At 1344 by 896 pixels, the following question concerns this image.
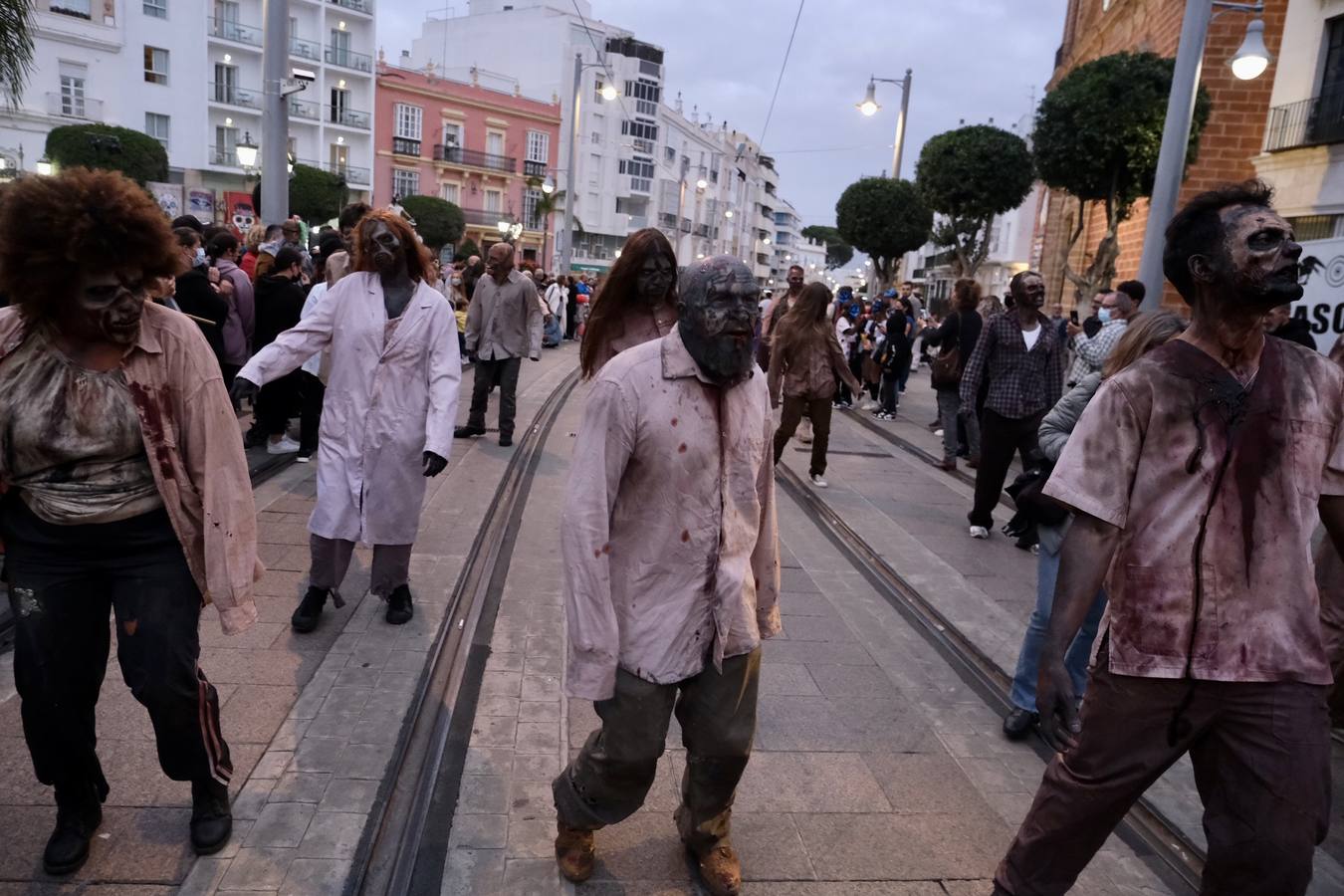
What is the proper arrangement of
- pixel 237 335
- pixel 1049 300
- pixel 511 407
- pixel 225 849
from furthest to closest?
pixel 1049 300
pixel 511 407
pixel 237 335
pixel 225 849

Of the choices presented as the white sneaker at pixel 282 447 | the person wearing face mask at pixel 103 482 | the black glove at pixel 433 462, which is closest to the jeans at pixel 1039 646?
the black glove at pixel 433 462

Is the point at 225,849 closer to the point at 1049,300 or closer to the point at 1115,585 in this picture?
the point at 1115,585

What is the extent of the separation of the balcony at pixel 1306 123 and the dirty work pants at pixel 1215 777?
16.7 meters

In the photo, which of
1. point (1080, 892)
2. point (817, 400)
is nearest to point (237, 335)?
point (817, 400)

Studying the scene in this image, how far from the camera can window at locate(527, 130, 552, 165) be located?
58969 millimetres

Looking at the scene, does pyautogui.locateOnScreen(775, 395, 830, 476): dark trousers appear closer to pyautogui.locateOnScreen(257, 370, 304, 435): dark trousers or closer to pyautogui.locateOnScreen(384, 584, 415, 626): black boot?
pyautogui.locateOnScreen(257, 370, 304, 435): dark trousers

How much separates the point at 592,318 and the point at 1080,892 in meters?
3.18

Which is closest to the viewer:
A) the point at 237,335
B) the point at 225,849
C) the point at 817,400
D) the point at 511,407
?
the point at 225,849

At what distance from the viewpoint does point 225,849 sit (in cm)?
296

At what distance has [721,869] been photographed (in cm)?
288

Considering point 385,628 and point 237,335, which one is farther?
point 237,335

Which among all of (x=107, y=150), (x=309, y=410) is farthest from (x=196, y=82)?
(x=309, y=410)

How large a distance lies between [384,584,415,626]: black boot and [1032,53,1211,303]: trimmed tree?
44.6 ft

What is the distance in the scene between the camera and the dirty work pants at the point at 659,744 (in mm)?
2629
